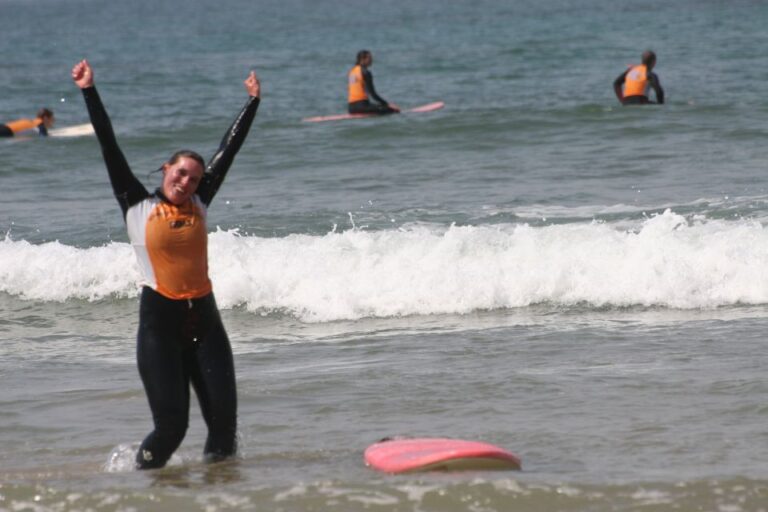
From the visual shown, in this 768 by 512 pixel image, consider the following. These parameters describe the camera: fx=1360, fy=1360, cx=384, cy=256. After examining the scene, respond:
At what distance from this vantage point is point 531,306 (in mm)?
10516

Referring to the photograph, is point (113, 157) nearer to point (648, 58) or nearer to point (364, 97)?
point (364, 97)

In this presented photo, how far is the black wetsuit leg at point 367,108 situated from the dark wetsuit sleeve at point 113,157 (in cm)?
1722

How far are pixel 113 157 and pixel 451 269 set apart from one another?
6080 millimetres

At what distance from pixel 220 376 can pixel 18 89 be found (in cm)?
3091

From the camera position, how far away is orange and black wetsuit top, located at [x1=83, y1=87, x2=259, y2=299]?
17.6ft

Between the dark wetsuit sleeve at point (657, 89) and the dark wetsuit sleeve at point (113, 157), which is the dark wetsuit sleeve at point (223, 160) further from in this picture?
the dark wetsuit sleeve at point (657, 89)

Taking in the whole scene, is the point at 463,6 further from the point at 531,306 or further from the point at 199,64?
the point at 531,306

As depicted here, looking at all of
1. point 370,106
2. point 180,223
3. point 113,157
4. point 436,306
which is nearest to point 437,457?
point 180,223

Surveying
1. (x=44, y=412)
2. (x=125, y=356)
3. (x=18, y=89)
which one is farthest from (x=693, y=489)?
(x=18, y=89)

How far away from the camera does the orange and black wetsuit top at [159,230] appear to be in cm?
536

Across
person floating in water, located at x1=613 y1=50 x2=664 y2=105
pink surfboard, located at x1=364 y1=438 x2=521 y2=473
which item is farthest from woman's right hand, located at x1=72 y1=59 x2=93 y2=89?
person floating in water, located at x1=613 y1=50 x2=664 y2=105

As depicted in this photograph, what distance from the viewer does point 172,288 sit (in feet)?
17.7

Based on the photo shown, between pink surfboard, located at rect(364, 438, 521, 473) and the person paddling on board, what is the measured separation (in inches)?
26.8

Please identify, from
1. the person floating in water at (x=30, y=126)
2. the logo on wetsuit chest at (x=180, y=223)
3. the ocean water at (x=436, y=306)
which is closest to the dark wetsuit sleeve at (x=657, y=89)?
the ocean water at (x=436, y=306)
